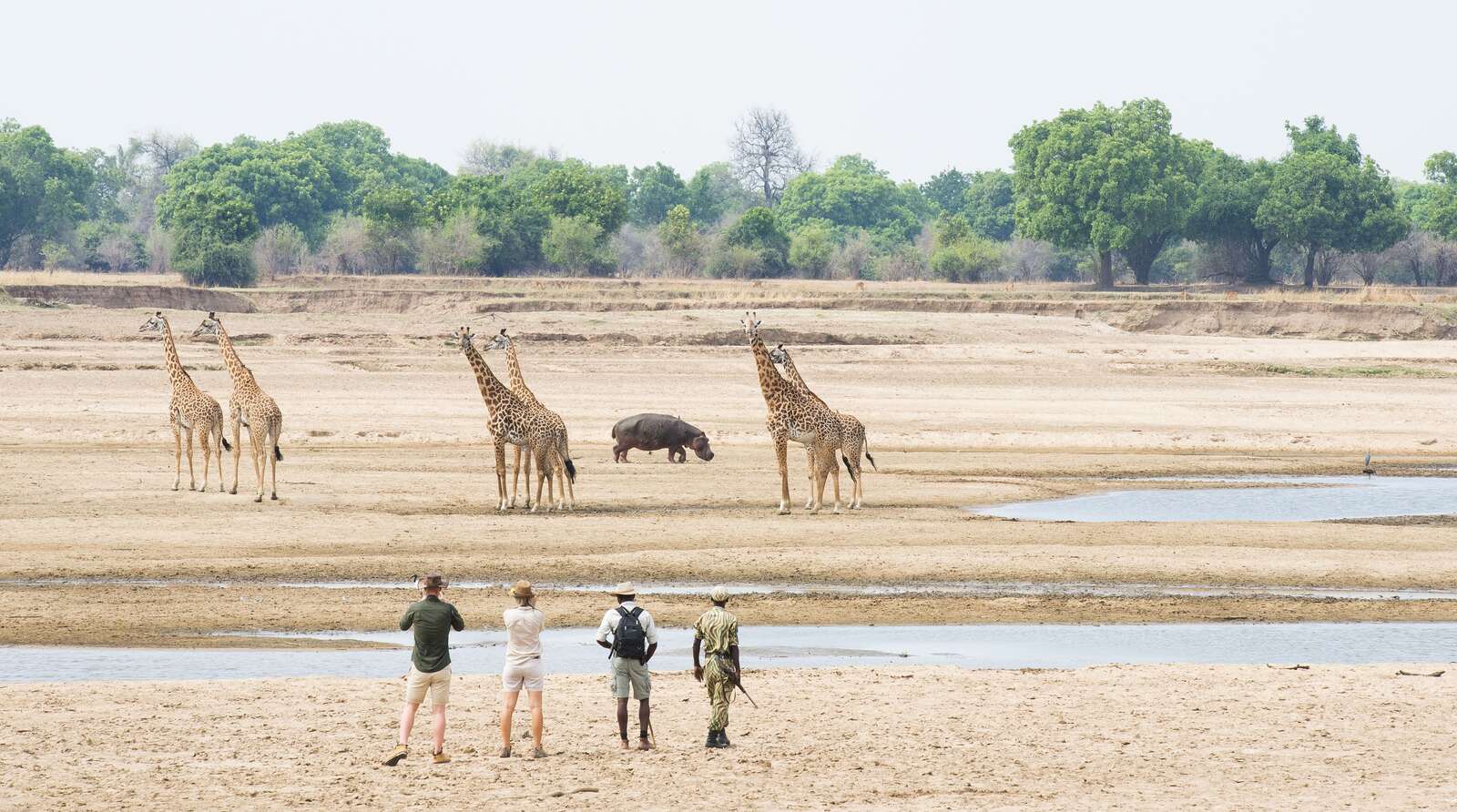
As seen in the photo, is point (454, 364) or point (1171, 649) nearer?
point (1171, 649)

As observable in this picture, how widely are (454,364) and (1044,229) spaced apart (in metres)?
45.1

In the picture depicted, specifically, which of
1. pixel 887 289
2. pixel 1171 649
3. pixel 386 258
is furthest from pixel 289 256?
pixel 1171 649

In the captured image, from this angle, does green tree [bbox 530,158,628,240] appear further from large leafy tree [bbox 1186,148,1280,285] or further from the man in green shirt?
the man in green shirt

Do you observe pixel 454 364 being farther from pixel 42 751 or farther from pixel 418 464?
pixel 42 751

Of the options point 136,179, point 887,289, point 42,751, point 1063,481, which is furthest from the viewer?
point 136,179

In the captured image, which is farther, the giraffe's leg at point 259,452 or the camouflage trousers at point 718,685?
the giraffe's leg at point 259,452

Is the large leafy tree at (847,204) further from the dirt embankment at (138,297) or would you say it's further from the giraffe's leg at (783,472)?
the giraffe's leg at (783,472)

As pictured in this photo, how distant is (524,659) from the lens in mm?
12367

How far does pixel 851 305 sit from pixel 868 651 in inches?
1988

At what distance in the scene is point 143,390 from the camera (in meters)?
40.0

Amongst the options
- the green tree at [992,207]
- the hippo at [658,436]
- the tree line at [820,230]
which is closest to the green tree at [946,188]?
the green tree at [992,207]

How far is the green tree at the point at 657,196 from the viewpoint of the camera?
5236 inches

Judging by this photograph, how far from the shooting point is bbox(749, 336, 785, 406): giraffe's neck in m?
25.8

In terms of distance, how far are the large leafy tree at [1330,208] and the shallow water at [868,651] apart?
68.6 meters
